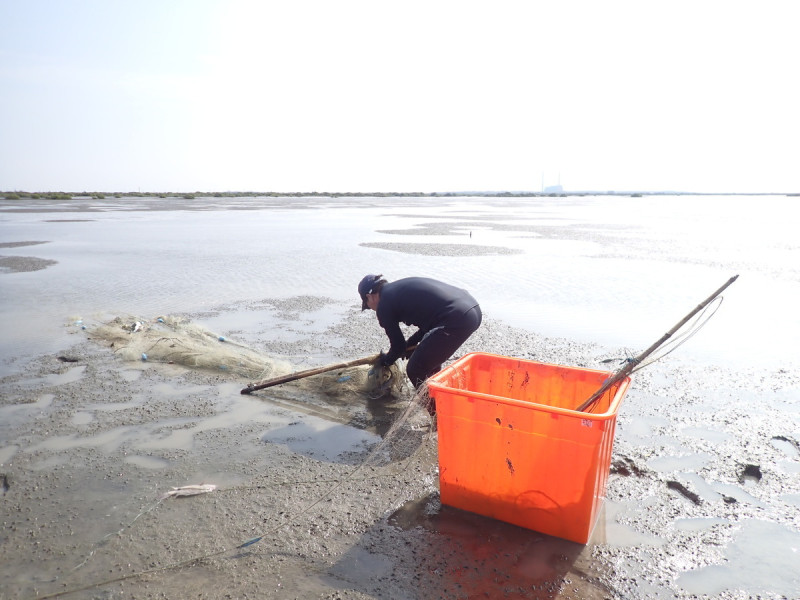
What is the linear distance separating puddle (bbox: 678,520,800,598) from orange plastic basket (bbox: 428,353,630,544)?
58cm

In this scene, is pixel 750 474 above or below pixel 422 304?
below

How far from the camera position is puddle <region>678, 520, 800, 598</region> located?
2.63 meters

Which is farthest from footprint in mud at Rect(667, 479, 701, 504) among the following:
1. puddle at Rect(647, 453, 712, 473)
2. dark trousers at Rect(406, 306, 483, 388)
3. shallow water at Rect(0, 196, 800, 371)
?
shallow water at Rect(0, 196, 800, 371)

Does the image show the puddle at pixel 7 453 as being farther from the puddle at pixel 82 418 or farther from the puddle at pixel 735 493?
the puddle at pixel 735 493

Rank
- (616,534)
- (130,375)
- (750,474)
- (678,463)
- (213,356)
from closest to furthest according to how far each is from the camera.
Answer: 1. (616,534)
2. (750,474)
3. (678,463)
4. (130,375)
5. (213,356)

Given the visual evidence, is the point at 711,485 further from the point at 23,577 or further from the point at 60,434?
the point at 60,434

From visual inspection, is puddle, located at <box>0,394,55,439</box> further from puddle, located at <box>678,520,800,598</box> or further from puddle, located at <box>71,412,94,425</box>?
puddle, located at <box>678,520,800,598</box>

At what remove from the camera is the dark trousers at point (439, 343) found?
14.5ft

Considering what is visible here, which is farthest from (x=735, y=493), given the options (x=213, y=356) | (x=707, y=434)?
(x=213, y=356)

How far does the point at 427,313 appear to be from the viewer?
446 cm

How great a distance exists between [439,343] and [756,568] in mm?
2469

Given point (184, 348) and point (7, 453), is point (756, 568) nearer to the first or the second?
point (7, 453)

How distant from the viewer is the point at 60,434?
4.24 metres

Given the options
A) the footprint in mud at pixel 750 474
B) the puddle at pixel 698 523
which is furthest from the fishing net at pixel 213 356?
the footprint in mud at pixel 750 474
